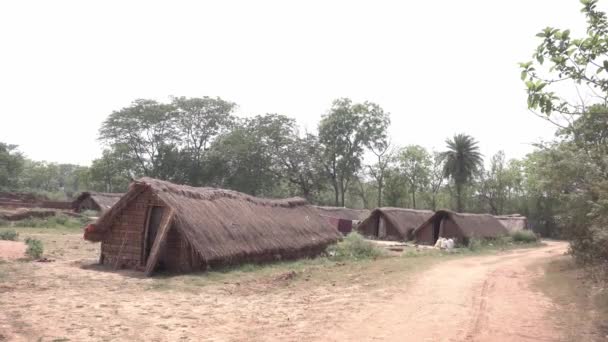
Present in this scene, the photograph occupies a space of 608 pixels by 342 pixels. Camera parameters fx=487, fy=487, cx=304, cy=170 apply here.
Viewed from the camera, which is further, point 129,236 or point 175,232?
point 129,236

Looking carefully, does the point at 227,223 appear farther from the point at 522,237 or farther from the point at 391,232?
the point at 522,237

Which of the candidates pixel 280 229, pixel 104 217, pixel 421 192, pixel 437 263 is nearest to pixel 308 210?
pixel 280 229

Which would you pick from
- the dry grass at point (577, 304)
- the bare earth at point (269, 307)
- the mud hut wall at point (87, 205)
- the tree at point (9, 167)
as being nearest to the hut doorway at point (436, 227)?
the dry grass at point (577, 304)

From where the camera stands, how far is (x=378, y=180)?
184 feet

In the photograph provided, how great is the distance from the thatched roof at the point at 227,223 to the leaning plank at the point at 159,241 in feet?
0.84

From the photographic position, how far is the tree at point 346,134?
51.2 m

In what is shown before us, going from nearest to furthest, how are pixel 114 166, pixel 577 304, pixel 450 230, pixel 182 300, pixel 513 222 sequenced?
pixel 182 300 → pixel 577 304 → pixel 450 230 → pixel 513 222 → pixel 114 166

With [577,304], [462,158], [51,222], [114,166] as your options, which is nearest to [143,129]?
[114,166]

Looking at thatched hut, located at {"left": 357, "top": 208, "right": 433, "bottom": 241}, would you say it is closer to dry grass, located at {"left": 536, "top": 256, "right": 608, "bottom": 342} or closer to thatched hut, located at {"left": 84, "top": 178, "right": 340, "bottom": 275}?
thatched hut, located at {"left": 84, "top": 178, "right": 340, "bottom": 275}

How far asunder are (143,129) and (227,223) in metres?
37.3

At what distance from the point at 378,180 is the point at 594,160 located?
4643 cm

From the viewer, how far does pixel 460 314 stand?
949 cm

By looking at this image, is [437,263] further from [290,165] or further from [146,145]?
[146,145]

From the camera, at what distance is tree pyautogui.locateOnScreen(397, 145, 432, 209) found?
184 ft
